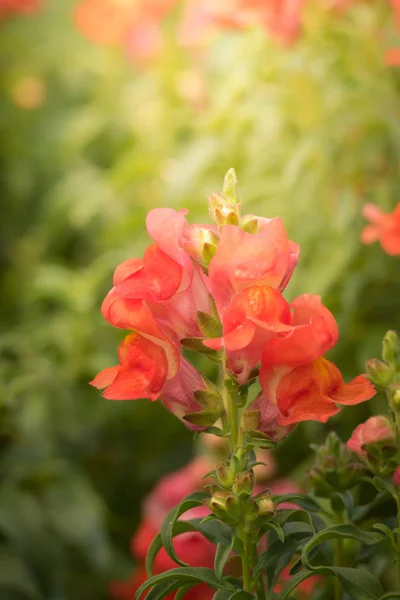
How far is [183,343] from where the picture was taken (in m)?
0.61

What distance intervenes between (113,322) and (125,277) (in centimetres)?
3

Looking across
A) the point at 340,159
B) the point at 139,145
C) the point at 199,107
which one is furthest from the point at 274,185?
the point at 139,145

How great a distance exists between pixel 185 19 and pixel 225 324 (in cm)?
110

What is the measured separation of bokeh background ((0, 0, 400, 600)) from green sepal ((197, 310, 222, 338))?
1.48ft

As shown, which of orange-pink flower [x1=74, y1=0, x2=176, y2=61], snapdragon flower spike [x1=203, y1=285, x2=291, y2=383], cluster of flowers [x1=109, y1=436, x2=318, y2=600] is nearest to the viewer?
snapdragon flower spike [x1=203, y1=285, x2=291, y2=383]

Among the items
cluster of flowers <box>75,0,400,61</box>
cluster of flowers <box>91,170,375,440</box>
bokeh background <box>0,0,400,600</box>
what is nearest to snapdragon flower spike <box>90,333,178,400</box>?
cluster of flowers <box>91,170,375,440</box>

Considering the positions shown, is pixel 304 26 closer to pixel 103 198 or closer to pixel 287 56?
pixel 287 56

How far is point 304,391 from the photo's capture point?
57 cm

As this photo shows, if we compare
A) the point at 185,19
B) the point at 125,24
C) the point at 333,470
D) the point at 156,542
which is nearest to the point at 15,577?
the point at 156,542

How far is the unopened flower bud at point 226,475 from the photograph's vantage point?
1.89 ft

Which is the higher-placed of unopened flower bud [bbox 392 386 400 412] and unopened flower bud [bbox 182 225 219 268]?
unopened flower bud [bbox 182 225 219 268]

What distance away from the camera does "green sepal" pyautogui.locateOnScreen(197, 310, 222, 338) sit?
1.97 ft

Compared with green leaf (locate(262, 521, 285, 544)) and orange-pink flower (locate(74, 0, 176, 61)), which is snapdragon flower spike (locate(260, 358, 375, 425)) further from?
orange-pink flower (locate(74, 0, 176, 61))

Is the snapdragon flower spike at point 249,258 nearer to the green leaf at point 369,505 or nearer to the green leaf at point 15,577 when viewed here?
the green leaf at point 369,505
